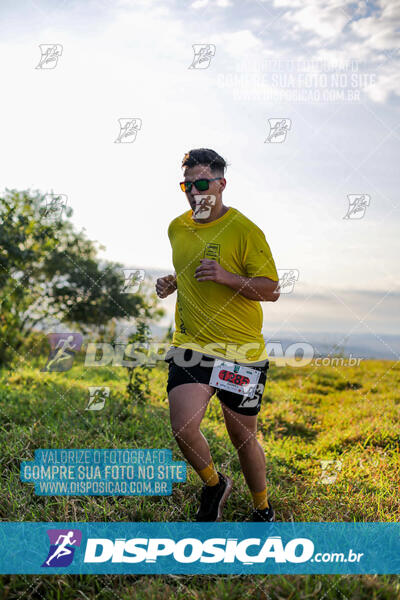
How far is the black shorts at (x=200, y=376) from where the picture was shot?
3021mm

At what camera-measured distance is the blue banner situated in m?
2.72

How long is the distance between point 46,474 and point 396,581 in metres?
2.62

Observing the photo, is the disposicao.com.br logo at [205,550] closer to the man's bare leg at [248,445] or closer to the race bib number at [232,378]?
the man's bare leg at [248,445]

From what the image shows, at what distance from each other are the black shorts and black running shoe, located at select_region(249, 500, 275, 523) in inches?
Answer: 29.0

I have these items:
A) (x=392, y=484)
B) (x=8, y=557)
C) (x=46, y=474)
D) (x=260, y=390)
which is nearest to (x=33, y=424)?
(x=46, y=474)
